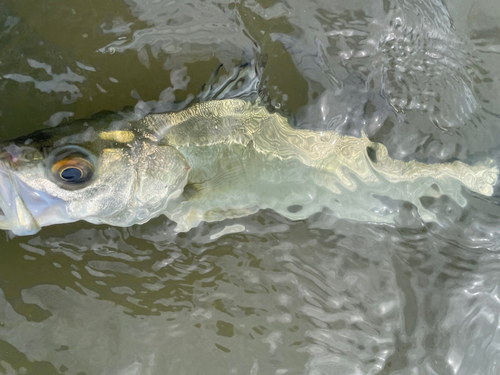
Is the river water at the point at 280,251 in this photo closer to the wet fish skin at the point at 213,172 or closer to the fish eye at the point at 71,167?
the wet fish skin at the point at 213,172

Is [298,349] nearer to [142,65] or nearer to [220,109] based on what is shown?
[220,109]

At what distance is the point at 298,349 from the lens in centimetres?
248

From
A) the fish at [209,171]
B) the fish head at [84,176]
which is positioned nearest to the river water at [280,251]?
the fish at [209,171]

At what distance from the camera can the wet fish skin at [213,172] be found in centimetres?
192

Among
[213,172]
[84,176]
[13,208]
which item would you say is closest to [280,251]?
[213,172]

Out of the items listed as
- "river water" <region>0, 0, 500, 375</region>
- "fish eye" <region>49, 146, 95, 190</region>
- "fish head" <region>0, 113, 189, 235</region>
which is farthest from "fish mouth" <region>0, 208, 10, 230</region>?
"river water" <region>0, 0, 500, 375</region>

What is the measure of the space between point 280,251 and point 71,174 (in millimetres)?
1364

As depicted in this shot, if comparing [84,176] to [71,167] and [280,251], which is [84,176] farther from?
[280,251]

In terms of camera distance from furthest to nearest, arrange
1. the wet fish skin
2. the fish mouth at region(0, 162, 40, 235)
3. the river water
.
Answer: the river water
the wet fish skin
the fish mouth at region(0, 162, 40, 235)

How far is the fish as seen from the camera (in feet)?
6.21

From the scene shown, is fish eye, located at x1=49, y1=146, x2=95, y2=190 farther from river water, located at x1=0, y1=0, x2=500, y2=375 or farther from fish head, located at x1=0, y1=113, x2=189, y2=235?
river water, located at x1=0, y1=0, x2=500, y2=375

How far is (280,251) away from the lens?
2.53 metres

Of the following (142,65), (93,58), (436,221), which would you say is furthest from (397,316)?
(93,58)

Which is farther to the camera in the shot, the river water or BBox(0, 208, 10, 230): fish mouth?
the river water
